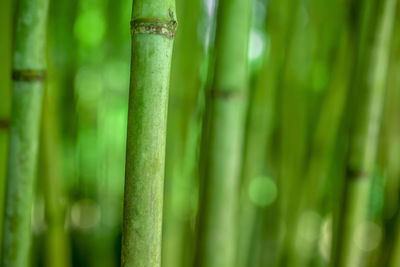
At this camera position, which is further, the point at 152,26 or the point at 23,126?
the point at 23,126

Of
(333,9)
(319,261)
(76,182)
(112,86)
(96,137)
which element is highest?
(333,9)

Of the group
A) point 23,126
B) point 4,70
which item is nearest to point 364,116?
point 23,126

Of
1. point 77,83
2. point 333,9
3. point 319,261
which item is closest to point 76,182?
point 77,83

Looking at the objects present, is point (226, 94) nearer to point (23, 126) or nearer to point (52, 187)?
point (23, 126)

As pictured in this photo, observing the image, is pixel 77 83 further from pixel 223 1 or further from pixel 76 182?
pixel 223 1

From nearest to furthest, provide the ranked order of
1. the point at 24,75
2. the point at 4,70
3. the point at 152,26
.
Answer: the point at 152,26
the point at 24,75
the point at 4,70
